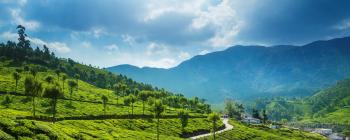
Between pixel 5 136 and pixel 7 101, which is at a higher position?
pixel 7 101

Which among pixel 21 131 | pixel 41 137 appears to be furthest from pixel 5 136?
pixel 41 137

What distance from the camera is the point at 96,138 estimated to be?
8594 cm

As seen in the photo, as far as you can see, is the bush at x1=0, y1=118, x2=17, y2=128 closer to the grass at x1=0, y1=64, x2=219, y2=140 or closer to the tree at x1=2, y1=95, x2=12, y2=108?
the grass at x1=0, y1=64, x2=219, y2=140

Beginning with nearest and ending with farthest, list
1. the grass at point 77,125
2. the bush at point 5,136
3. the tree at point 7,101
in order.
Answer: the bush at point 5,136 < the grass at point 77,125 < the tree at point 7,101

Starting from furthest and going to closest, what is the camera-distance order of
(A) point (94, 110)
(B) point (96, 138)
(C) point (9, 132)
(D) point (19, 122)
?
(A) point (94, 110) < (B) point (96, 138) < (D) point (19, 122) < (C) point (9, 132)

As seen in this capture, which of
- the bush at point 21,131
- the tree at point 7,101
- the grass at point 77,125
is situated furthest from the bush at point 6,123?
the tree at point 7,101

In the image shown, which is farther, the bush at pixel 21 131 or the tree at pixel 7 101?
the tree at pixel 7 101

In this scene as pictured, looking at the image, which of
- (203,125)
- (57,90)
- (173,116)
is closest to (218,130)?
(203,125)

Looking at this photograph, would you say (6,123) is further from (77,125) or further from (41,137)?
(77,125)

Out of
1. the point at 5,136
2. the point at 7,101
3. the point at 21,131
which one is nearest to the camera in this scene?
the point at 5,136

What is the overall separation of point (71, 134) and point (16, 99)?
302 feet

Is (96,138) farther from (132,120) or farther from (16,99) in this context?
(16,99)

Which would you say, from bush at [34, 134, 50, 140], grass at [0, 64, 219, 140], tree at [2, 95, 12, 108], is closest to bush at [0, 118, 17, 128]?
grass at [0, 64, 219, 140]

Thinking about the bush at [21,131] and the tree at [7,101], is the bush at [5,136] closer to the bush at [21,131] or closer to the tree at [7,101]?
the bush at [21,131]
